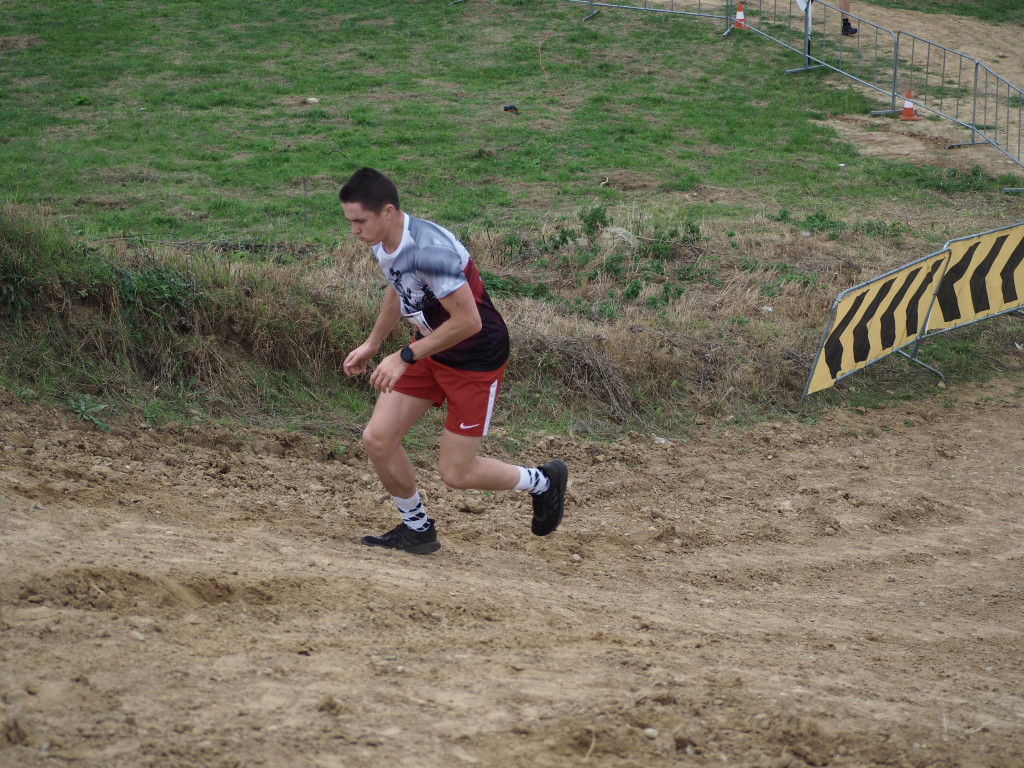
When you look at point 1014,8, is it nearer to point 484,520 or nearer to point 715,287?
point 715,287

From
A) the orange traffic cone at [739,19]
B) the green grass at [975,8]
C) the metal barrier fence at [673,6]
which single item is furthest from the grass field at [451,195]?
the green grass at [975,8]

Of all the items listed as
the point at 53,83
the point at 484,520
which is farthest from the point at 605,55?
the point at 484,520

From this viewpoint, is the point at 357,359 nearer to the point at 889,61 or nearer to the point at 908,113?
the point at 908,113

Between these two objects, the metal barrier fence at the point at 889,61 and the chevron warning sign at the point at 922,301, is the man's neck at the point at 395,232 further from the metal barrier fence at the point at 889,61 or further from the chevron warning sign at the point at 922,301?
the metal barrier fence at the point at 889,61

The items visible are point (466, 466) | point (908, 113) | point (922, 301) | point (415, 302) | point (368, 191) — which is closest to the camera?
point (368, 191)

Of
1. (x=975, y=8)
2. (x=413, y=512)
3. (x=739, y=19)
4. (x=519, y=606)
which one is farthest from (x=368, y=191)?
(x=975, y=8)

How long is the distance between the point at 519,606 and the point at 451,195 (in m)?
9.27

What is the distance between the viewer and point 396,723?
3146mm

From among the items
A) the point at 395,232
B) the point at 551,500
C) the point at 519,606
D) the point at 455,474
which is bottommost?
the point at 519,606

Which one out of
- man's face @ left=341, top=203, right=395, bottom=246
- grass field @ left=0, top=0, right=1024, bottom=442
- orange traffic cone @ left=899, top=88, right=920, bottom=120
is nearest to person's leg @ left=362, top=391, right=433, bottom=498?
man's face @ left=341, top=203, right=395, bottom=246

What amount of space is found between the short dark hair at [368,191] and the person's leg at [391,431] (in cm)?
97

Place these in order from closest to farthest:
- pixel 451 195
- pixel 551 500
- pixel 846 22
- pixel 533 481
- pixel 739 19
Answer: pixel 533 481 → pixel 551 500 → pixel 451 195 → pixel 846 22 → pixel 739 19

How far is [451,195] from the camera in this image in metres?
12.9

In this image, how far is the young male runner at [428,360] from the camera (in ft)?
14.2
